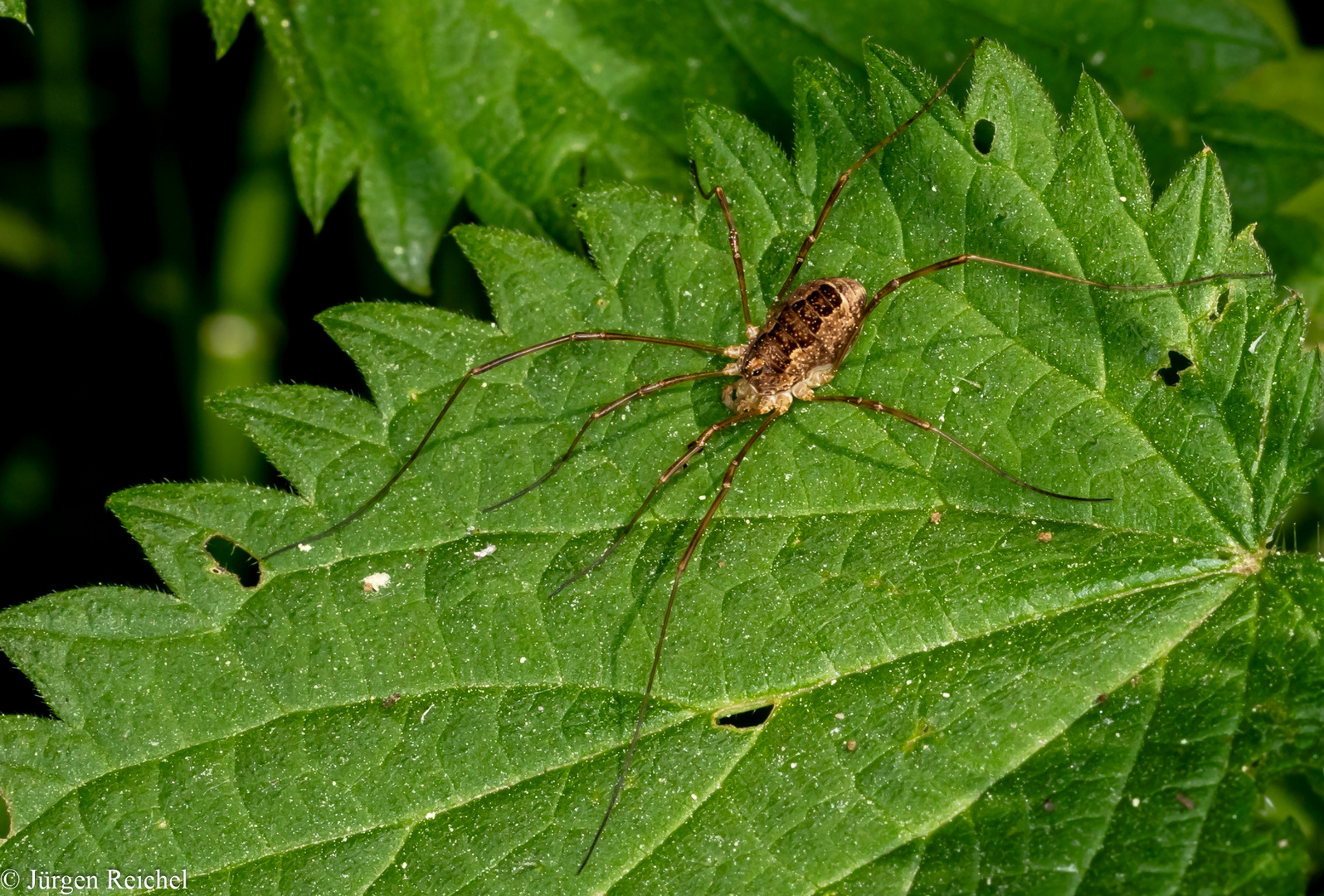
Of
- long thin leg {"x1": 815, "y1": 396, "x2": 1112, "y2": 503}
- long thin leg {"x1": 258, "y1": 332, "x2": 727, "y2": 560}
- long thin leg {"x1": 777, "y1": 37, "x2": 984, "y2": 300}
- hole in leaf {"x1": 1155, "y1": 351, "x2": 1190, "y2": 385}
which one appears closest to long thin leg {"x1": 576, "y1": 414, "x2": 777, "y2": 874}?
long thin leg {"x1": 815, "y1": 396, "x2": 1112, "y2": 503}

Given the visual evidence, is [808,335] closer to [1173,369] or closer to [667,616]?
[667,616]

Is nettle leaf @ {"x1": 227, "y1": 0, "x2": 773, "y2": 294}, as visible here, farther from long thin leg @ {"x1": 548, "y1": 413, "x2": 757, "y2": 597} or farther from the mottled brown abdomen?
long thin leg @ {"x1": 548, "y1": 413, "x2": 757, "y2": 597}

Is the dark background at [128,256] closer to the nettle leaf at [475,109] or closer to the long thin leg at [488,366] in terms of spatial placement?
the nettle leaf at [475,109]

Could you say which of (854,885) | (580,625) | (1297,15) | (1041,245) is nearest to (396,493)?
(580,625)

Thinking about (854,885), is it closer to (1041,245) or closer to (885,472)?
(885,472)

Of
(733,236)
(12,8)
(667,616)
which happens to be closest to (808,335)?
(733,236)
